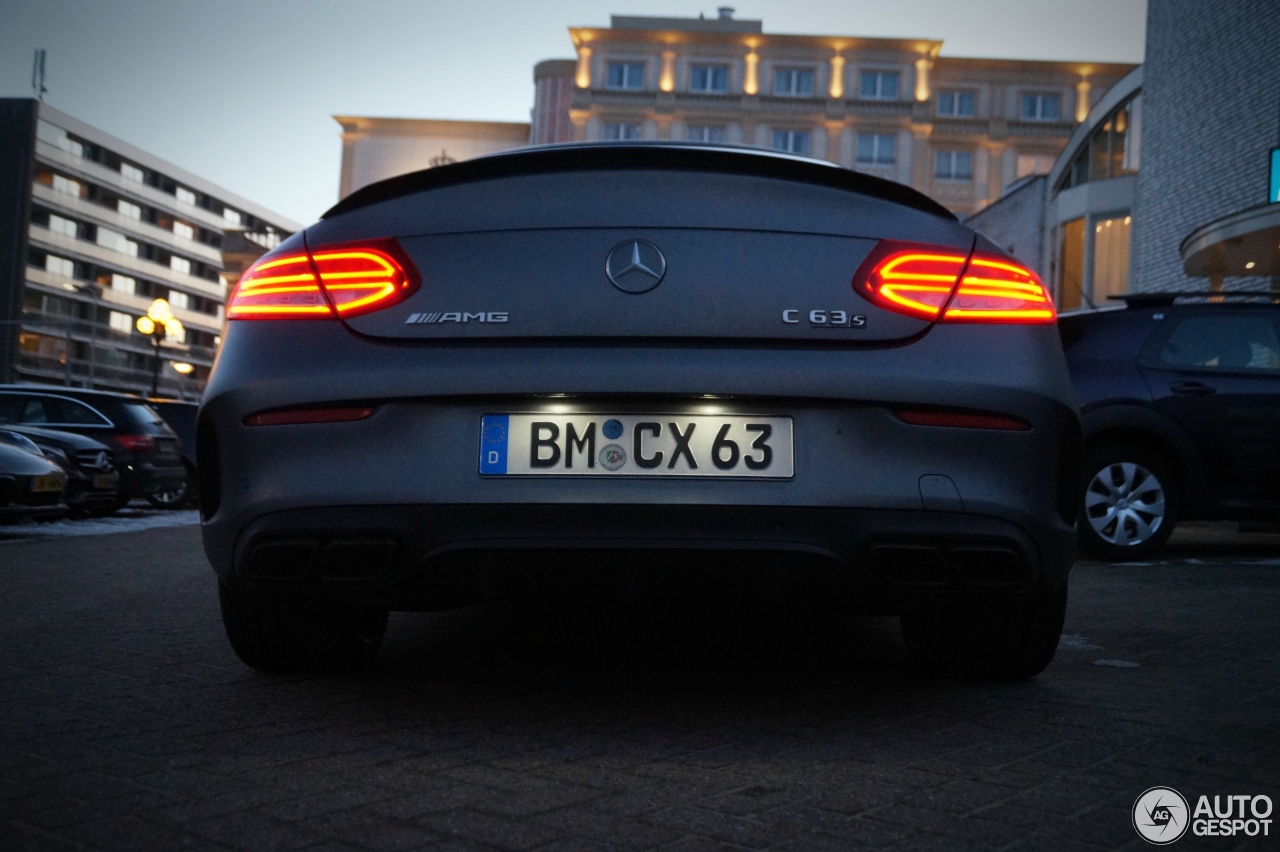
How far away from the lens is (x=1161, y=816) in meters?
2.34

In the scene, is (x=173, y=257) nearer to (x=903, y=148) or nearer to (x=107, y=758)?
(x=903, y=148)

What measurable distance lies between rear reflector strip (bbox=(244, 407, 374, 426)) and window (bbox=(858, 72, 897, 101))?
235 feet

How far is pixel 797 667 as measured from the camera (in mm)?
3889

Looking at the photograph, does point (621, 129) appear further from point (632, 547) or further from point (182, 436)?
point (632, 547)

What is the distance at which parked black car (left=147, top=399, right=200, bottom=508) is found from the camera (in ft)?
50.6

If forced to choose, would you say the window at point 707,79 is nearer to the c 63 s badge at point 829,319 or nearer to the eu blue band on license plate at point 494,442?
the c 63 s badge at point 829,319

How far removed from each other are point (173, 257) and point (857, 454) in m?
105

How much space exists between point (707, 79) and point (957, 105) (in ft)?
49.3

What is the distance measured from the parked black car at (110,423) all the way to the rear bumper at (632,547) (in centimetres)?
1120

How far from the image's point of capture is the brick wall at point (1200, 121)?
20.8 m

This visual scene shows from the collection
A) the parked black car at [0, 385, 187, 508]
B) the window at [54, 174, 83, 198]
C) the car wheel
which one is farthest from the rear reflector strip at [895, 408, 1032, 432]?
the window at [54, 174, 83, 198]

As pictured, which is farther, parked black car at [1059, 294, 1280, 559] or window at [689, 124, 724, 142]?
window at [689, 124, 724, 142]

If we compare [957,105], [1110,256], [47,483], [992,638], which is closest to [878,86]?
[957,105]

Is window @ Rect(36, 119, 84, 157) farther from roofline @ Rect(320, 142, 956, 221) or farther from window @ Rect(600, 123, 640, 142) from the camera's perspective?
roofline @ Rect(320, 142, 956, 221)
